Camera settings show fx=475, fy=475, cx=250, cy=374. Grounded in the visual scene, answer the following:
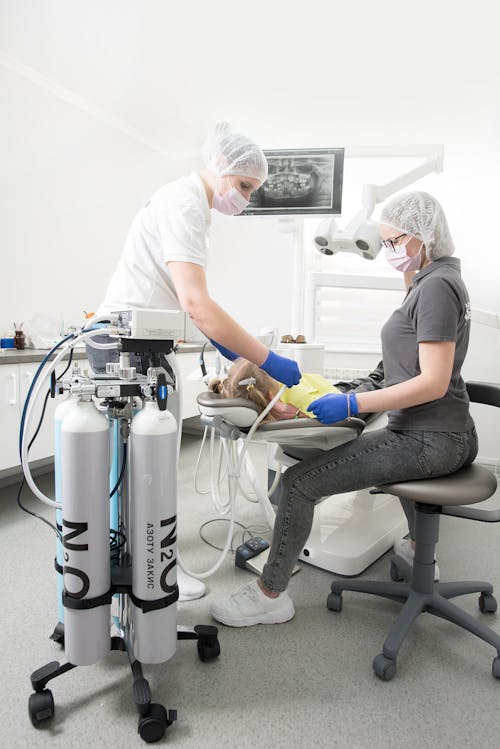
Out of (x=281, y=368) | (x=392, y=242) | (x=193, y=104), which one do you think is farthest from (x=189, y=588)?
(x=193, y=104)

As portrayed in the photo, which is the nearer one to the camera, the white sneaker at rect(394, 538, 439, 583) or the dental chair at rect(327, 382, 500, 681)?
the dental chair at rect(327, 382, 500, 681)

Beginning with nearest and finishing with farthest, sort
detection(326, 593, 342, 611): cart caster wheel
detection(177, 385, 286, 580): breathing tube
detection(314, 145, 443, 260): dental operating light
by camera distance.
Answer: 1. detection(177, 385, 286, 580): breathing tube
2. detection(326, 593, 342, 611): cart caster wheel
3. detection(314, 145, 443, 260): dental operating light

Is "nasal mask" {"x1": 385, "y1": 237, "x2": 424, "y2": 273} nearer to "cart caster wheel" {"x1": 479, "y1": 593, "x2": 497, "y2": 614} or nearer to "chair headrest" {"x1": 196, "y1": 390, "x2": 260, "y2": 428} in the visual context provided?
"chair headrest" {"x1": 196, "y1": 390, "x2": 260, "y2": 428}

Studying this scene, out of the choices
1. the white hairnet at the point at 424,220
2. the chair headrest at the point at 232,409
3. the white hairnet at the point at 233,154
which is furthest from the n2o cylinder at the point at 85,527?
the white hairnet at the point at 424,220

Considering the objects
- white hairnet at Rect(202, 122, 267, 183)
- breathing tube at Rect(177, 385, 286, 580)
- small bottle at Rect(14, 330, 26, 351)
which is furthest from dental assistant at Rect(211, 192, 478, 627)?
small bottle at Rect(14, 330, 26, 351)

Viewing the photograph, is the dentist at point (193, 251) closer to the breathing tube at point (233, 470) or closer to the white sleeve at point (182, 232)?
the white sleeve at point (182, 232)

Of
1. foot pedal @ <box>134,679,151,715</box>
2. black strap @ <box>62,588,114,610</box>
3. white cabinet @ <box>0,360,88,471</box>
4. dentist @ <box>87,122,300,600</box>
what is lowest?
foot pedal @ <box>134,679,151,715</box>

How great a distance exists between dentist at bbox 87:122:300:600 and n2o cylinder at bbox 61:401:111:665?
247 mm

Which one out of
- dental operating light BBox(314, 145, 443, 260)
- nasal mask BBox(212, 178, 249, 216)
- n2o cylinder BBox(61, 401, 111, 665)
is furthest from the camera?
dental operating light BBox(314, 145, 443, 260)

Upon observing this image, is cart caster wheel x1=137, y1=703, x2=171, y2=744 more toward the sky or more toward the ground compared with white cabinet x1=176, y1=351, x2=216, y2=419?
more toward the ground

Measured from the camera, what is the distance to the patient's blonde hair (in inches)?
59.7

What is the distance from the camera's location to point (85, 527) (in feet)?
3.51

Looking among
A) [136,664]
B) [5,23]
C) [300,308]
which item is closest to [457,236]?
[300,308]

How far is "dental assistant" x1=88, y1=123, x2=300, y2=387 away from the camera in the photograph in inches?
52.1
